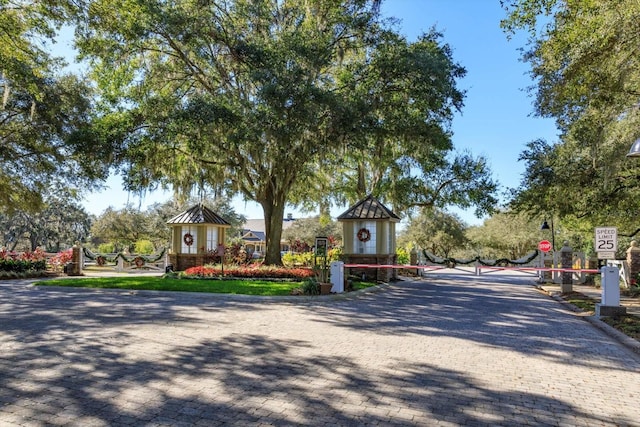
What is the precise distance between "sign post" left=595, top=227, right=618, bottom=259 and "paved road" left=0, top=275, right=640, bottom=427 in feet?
5.89

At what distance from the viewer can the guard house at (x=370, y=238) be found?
1961 cm

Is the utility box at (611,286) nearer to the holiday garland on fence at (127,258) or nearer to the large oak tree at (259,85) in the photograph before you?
the large oak tree at (259,85)

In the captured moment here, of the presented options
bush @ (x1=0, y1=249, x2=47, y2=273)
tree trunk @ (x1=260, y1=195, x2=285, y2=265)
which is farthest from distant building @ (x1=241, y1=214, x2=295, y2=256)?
tree trunk @ (x1=260, y1=195, x2=285, y2=265)

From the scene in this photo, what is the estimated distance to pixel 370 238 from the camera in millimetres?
19953

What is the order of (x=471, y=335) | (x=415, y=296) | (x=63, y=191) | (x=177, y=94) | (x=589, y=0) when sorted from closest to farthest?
1. (x=471, y=335)
2. (x=589, y=0)
3. (x=415, y=296)
4. (x=177, y=94)
5. (x=63, y=191)

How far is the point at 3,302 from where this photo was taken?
37.3 feet

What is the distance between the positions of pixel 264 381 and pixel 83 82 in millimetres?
18878

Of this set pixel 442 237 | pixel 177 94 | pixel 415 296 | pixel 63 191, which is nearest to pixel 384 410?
pixel 415 296

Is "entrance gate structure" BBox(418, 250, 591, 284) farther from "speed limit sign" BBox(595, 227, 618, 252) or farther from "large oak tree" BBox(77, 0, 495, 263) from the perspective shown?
"large oak tree" BBox(77, 0, 495, 263)

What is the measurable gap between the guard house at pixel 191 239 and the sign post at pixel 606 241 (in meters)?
17.1

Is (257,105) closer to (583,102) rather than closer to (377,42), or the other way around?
(377,42)

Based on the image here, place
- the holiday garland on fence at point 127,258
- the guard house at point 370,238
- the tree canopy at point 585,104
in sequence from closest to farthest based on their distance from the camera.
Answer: the tree canopy at point 585,104 < the guard house at point 370,238 < the holiday garland on fence at point 127,258

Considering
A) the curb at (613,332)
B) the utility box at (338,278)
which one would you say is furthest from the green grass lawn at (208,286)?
the curb at (613,332)

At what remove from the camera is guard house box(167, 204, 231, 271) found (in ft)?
74.0
